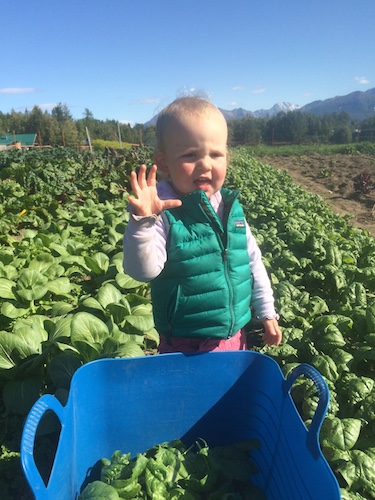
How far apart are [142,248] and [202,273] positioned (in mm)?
399

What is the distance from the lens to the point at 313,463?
1.39 meters

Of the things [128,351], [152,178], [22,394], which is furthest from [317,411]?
[22,394]

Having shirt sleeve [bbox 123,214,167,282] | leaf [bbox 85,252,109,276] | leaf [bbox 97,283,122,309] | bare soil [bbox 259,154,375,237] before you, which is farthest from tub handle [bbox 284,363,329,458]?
bare soil [bbox 259,154,375,237]

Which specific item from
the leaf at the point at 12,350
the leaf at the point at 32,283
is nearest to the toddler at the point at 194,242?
the leaf at the point at 12,350

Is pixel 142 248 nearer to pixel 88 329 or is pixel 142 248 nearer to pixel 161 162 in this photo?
pixel 161 162

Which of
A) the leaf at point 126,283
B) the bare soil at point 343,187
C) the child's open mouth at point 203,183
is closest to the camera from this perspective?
the child's open mouth at point 203,183

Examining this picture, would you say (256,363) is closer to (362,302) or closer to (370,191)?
(362,302)

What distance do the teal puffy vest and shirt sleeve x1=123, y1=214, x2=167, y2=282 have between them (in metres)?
0.18

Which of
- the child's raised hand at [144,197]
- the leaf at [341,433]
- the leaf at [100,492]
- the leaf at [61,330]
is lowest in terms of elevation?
the leaf at [341,433]

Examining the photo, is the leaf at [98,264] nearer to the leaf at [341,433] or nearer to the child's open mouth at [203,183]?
the child's open mouth at [203,183]

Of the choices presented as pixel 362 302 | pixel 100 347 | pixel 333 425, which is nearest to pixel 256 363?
pixel 333 425

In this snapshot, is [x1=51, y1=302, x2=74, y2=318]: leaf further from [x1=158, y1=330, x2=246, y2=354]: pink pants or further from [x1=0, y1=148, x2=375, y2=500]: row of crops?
[x1=158, y1=330, x2=246, y2=354]: pink pants

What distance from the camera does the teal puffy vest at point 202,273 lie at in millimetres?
1829

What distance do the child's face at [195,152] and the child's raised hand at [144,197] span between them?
0.75ft
